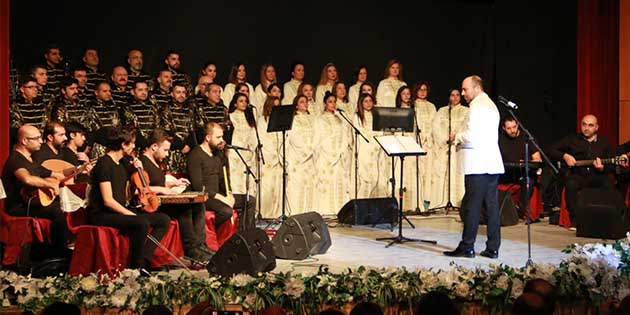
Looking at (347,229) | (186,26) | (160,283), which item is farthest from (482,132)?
(186,26)

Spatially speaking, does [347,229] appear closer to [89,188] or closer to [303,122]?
[303,122]

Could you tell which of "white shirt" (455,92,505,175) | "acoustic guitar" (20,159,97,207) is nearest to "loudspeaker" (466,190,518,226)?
"white shirt" (455,92,505,175)

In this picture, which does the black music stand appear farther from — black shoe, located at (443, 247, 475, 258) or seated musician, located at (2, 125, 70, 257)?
seated musician, located at (2, 125, 70, 257)

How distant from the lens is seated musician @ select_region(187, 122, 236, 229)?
796 centimetres

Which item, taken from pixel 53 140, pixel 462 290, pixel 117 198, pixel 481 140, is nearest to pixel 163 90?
pixel 53 140

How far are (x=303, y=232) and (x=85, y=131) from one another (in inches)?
110

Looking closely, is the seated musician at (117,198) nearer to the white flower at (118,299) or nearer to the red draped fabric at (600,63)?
the white flower at (118,299)

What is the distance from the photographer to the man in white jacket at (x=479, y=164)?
778 centimetres

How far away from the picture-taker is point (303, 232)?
7977 mm

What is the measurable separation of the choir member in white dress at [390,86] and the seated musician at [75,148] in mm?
4979

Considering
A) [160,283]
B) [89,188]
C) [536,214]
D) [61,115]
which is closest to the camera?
[160,283]

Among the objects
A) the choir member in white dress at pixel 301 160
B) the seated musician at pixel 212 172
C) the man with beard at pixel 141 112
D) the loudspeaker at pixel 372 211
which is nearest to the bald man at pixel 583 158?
the loudspeaker at pixel 372 211

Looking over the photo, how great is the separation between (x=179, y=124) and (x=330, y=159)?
8.26 ft

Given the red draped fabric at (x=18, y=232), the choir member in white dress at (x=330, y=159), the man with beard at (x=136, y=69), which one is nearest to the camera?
the red draped fabric at (x=18, y=232)
